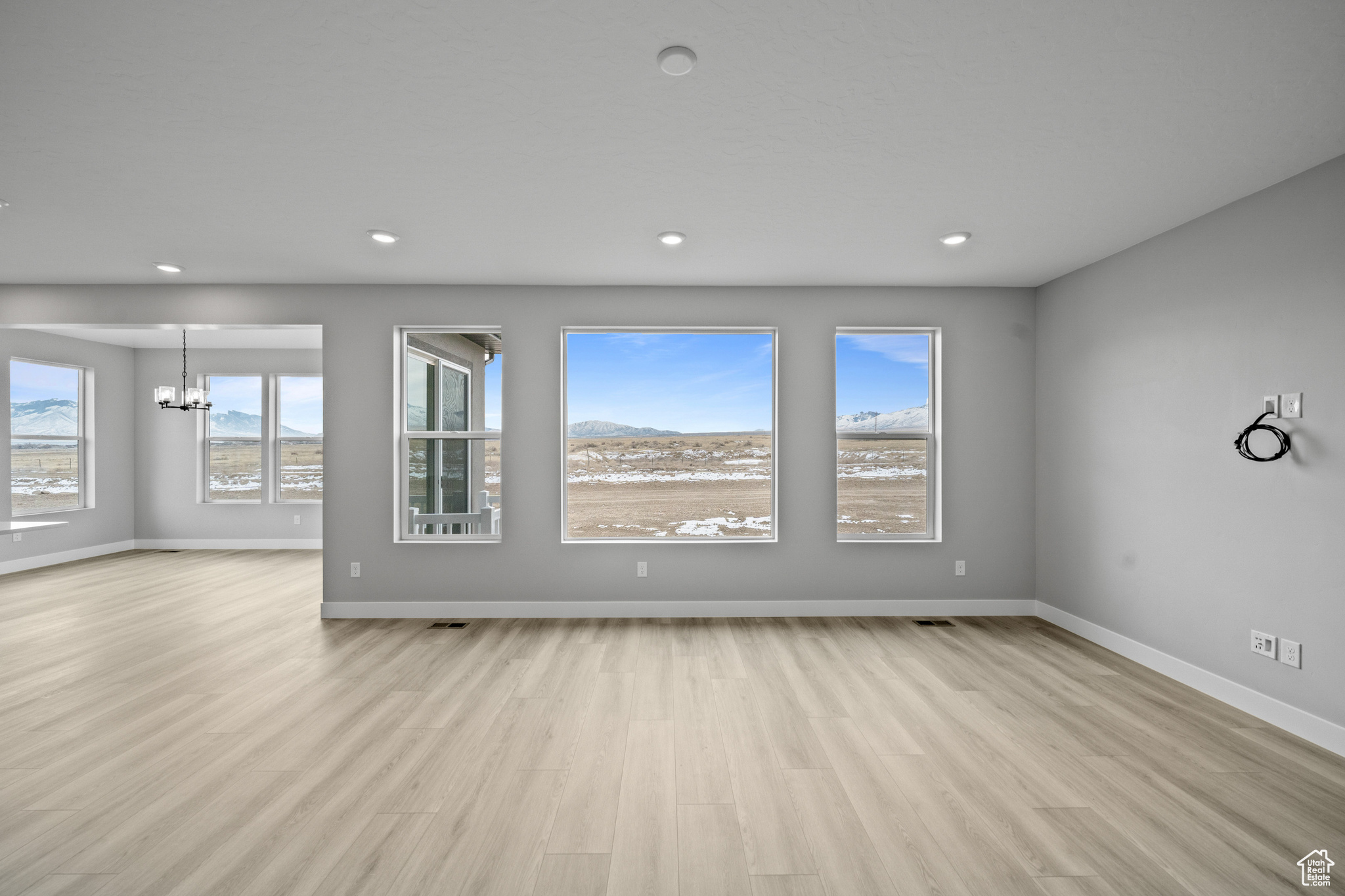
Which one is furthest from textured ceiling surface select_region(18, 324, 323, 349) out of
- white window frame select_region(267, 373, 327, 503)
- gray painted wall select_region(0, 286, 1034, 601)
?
gray painted wall select_region(0, 286, 1034, 601)

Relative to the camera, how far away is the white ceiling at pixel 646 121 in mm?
1647

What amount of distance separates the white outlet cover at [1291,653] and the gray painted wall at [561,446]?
1810 millimetres

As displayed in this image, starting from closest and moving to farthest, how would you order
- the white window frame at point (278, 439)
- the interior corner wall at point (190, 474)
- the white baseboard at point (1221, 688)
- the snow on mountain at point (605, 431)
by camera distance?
the white baseboard at point (1221, 688), the snow on mountain at point (605, 431), the interior corner wall at point (190, 474), the white window frame at point (278, 439)

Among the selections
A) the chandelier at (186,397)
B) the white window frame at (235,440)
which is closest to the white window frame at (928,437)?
the chandelier at (186,397)

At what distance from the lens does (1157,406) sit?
3.39 metres

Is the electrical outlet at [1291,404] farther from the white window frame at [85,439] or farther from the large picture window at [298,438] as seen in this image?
the white window frame at [85,439]

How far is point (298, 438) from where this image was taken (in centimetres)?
760

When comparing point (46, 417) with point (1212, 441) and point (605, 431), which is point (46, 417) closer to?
point (605, 431)

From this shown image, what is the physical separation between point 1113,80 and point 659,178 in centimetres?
168

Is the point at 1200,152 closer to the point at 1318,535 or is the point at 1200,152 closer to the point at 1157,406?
the point at 1157,406

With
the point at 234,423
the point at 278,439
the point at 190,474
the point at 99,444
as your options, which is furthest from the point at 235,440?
the point at 99,444

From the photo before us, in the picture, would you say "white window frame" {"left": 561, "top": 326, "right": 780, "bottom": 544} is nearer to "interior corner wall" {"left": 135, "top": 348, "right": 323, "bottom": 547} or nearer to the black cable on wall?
the black cable on wall

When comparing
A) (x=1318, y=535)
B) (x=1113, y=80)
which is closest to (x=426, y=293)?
(x=1113, y=80)

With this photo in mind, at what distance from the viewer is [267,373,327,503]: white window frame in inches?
294
